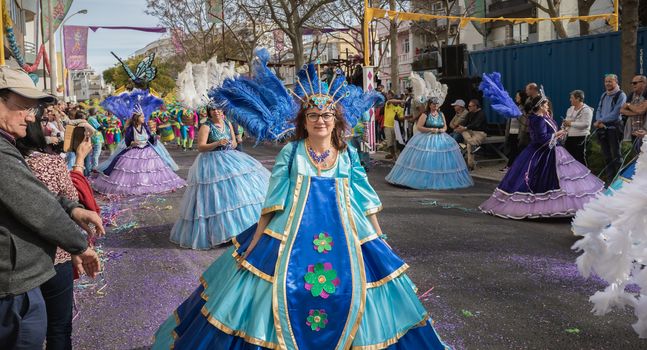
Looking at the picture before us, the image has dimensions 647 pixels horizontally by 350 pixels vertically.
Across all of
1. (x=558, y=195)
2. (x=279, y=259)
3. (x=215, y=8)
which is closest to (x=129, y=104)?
(x=558, y=195)

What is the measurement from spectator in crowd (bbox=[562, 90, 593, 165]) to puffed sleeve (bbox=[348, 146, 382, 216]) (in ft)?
19.5

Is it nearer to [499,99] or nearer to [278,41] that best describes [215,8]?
[278,41]

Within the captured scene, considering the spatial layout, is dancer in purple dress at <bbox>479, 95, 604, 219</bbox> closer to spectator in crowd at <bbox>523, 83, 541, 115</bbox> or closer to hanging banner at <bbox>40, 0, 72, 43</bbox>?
spectator in crowd at <bbox>523, 83, 541, 115</bbox>

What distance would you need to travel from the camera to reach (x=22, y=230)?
261 centimetres

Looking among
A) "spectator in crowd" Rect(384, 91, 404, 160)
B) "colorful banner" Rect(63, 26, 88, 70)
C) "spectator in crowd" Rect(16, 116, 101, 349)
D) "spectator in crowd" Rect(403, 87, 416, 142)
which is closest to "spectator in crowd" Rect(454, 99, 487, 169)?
"spectator in crowd" Rect(403, 87, 416, 142)

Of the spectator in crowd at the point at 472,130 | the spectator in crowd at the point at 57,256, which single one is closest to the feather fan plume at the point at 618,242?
the spectator in crowd at the point at 57,256

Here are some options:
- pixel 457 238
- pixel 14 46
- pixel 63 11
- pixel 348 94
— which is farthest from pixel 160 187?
pixel 63 11

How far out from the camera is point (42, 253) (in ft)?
8.86

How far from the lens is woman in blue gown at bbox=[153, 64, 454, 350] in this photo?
131 inches

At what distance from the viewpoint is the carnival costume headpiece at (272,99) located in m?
4.43

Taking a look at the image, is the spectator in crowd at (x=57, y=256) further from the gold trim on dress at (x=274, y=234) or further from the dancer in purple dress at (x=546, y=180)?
the dancer in purple dress at (x=546, y=180)

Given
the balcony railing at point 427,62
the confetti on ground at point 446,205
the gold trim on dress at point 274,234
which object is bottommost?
the confetti on ground at point 446,205

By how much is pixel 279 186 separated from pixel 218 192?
3.81 metres

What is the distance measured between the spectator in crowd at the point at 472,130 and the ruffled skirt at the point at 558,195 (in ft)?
16.5
